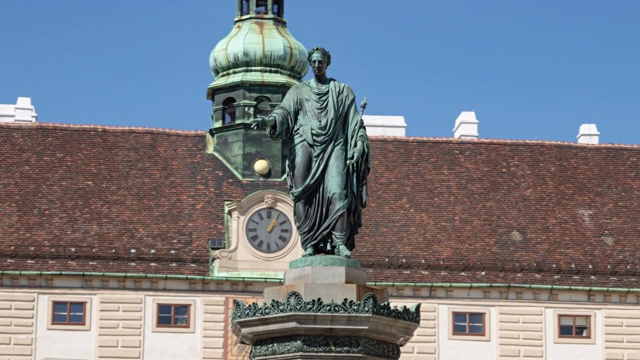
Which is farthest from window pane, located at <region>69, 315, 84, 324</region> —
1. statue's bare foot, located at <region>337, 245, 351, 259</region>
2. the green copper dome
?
statue's bare foot, located at <region>337, 245, 351, 259</region>

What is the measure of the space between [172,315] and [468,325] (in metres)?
8.44

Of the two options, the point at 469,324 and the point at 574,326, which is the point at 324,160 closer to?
the point at 469,324

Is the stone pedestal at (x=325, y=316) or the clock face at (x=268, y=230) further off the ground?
the clock face at (x=268, y=230)

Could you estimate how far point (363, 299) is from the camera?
1931cm

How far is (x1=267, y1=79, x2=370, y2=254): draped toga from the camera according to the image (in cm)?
1992

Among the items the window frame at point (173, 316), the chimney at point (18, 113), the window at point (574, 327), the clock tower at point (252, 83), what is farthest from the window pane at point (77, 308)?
the window at point (574, 327)

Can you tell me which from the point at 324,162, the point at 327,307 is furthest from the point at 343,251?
the point at 324,162

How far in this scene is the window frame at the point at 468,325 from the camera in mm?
59969

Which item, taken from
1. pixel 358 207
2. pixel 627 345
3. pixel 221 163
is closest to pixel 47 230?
pixel 221 163

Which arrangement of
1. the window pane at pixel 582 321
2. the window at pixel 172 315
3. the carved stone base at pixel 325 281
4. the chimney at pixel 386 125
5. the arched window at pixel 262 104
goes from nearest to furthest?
the carved stone base at pixel 325 281
the window at pixel 172 315
the window pane at pixel 582 321
the arched window at pixel 262 104
the chimney at pixel 386 125

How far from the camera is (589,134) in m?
68.9

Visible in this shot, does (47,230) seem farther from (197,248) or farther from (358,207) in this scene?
(358,207)

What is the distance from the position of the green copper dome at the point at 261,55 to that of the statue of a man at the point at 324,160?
42.4 m

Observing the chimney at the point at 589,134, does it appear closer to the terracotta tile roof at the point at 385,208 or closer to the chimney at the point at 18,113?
the terracotta tile roof at the point at 385,208
